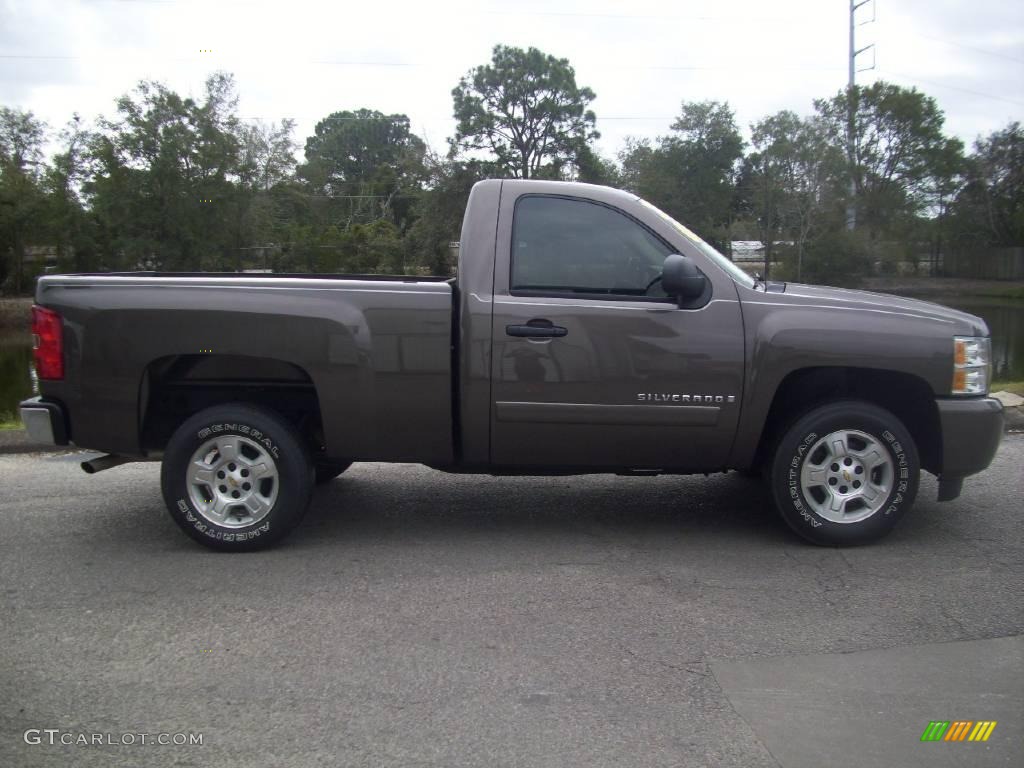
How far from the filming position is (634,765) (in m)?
2.87

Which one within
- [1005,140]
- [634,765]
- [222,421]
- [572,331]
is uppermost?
[1005,140]

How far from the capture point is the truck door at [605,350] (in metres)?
4.76

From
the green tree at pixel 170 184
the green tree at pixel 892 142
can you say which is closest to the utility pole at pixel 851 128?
the green tree at pixel 892 142

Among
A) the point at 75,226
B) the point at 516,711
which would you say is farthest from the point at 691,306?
the point at 75,226

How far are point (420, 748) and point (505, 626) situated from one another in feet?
3.32

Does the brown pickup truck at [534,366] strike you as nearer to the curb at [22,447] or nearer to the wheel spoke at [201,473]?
the wheel spoke at [201,473]

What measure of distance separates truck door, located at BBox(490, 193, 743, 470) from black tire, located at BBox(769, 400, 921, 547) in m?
0.38

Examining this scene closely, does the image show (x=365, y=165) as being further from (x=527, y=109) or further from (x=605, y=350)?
(x=605, y=350)

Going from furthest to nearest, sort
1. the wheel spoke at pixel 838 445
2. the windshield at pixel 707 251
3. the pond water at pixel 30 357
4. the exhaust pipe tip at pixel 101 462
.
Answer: the pond water at pixel 30 357 → the exhaust pipe tip at pixel 101 462 → the windshield at pixel 707 251 → the wheel spoke at pixel 838 445

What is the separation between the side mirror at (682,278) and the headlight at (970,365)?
4.64 ft

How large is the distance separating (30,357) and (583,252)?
17738 millimetres

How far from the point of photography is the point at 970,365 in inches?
190

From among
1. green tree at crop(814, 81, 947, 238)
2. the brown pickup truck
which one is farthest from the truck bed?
green tree at crop(814, 81, 947, 238)

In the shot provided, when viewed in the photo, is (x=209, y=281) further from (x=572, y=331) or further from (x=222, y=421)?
(x=572, y=331)
